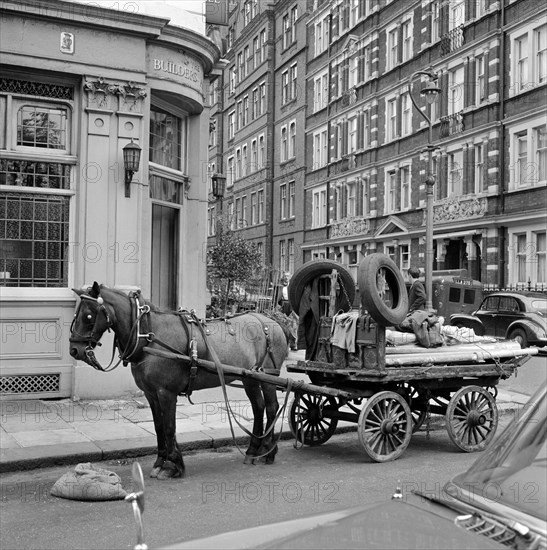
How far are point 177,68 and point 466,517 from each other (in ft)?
37.2

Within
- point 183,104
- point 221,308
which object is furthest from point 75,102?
point 221,308

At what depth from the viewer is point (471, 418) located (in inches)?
342

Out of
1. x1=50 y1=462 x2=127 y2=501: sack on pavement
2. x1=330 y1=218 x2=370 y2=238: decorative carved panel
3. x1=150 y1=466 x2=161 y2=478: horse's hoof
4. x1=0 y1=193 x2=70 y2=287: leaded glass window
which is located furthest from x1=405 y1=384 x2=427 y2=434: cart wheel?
x1=330 y1=218 x2=370 y2=238: decorative carved panel

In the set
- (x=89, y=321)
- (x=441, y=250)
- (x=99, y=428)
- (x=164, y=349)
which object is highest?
(x=441, y=250)

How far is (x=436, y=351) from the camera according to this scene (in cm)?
877

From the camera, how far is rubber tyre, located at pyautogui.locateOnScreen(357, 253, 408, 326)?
307 inches

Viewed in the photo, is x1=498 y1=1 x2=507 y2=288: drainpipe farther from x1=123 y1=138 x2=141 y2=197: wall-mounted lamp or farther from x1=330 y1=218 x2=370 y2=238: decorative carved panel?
x1=123 y1=138 x2=141 y2=197: wall-mounted lamp

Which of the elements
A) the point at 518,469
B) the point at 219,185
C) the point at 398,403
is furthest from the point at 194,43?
the point at 518,469

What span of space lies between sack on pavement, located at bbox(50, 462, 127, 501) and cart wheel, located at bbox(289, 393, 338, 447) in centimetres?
259

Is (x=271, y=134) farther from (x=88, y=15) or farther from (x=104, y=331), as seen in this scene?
(x=104, y=331)

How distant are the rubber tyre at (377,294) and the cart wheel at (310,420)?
4.68ft

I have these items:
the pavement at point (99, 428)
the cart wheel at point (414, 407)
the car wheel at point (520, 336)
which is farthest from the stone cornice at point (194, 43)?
the car wheel at point (520, 336)

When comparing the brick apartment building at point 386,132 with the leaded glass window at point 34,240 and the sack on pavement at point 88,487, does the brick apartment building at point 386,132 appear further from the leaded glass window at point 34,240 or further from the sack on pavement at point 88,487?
the sack on pavement at point 88,487

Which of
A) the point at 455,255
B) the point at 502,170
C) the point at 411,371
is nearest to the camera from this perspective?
the point at 411,371
